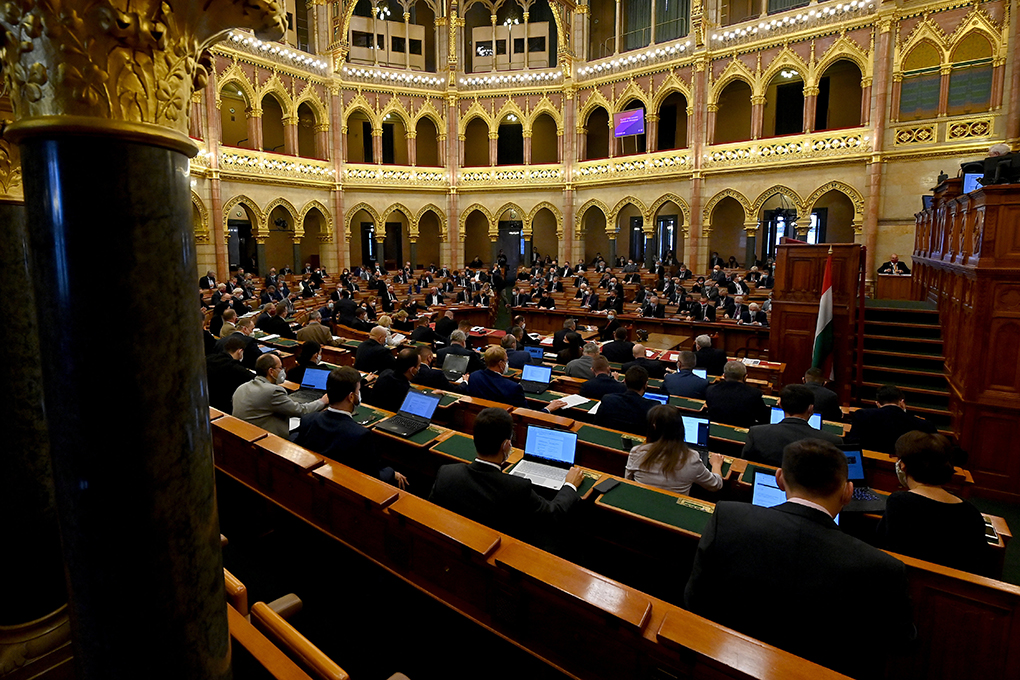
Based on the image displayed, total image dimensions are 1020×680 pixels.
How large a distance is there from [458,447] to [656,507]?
5.18 feet

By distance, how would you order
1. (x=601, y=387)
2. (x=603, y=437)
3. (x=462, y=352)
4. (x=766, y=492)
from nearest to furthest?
(x=766, y=492), (x=603, y=437), (x=601, y=387), (x=462, y=352)

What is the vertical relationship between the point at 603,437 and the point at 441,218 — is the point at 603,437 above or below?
below

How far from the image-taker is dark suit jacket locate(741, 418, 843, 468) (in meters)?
3.84

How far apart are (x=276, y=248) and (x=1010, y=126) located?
79.1ft

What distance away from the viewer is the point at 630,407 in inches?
188

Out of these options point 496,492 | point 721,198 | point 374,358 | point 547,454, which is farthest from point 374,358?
point 721,198

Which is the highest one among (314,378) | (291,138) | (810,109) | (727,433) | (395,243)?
(810,109)

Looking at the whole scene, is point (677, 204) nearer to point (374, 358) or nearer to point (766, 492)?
point (374, 358)

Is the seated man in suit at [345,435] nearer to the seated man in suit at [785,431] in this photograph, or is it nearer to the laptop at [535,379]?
the seated man in suit at [785,431]

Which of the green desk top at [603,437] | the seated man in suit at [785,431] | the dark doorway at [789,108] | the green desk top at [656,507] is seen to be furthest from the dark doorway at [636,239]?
the green desk top at [656,507]

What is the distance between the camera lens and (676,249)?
23.1m

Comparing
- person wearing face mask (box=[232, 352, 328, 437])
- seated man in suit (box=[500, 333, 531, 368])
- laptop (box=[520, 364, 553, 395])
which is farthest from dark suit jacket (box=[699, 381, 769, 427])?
person wearing face mask (box=[232, 352, 328, 437])

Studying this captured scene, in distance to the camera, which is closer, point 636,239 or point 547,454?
point 547,454

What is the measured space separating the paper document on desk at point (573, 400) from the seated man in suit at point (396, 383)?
149 cm
